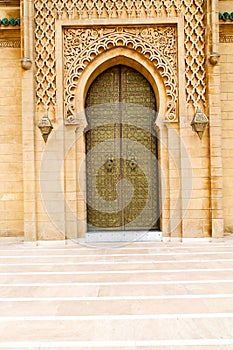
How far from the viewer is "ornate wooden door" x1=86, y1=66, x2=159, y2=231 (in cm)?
791

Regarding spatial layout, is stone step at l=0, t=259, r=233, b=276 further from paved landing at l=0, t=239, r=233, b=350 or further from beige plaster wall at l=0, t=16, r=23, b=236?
beige plaster wall at l=0, t=16, r=23, b=236

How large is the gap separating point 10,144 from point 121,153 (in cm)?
259

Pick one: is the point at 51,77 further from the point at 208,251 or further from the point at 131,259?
the point at 208,251

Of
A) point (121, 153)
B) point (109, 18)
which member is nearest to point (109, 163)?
point (121, 153)

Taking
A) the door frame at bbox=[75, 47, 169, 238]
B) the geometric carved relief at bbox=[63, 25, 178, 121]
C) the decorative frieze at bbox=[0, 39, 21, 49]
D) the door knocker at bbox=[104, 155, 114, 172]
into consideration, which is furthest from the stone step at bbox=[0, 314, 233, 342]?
the decorative frieze at bbox=[0, 39, 21, 49]

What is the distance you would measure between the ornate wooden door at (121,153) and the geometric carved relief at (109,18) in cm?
101

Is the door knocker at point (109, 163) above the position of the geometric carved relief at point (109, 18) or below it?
below

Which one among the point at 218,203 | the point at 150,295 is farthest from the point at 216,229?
the point at 150,295

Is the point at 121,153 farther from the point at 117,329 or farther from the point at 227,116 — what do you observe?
the point at 117,329

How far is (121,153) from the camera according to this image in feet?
26.1

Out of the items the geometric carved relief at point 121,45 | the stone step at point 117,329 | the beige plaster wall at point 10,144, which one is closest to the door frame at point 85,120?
the geometric carved relief at point 121,45

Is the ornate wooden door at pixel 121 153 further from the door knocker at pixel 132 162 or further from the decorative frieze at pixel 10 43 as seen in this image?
the decorative frieze at pixel 10 43

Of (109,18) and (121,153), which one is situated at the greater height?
(109,18)

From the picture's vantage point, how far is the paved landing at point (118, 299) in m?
A: 3.06
